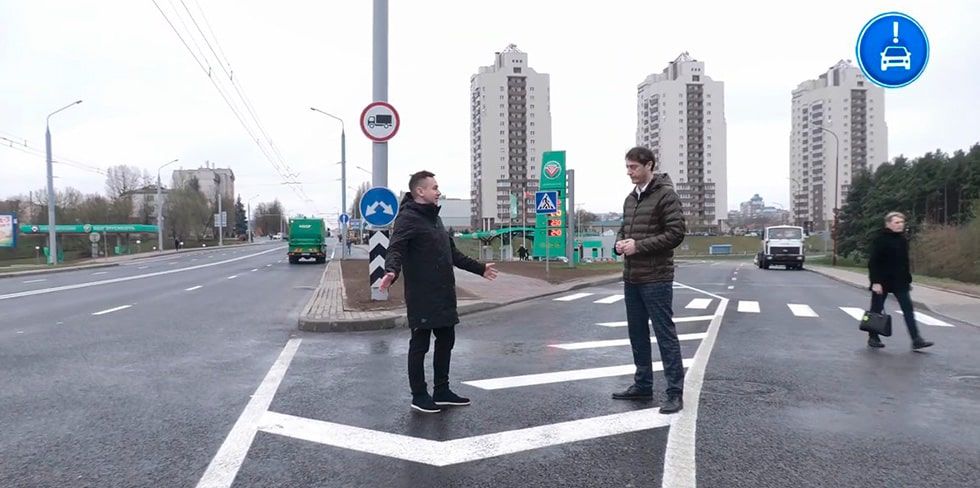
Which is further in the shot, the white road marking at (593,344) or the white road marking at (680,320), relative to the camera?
the white road marking at (680,320)

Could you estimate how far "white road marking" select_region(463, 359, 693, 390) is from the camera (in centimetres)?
602

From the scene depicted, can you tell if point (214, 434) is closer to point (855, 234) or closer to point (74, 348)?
point (74, 348)

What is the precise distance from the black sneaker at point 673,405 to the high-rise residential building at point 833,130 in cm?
11521

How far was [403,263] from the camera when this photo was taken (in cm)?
516

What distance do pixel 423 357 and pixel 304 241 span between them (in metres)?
35.2

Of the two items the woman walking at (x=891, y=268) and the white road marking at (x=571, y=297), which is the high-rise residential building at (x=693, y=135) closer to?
the white road marking at (x=571, y=297)

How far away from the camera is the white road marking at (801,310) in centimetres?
1229

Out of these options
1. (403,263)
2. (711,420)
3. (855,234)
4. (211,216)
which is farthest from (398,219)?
(211,216)

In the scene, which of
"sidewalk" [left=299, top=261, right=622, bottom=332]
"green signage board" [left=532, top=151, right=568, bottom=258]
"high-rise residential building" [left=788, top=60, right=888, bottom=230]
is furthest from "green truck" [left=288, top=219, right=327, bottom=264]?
"high-rise residential building" [left=788, top=60, right=888, bottom=230]

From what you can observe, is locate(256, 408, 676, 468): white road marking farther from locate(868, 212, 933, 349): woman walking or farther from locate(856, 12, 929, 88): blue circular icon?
locate(856, 12, 929, 88): blue circular icon

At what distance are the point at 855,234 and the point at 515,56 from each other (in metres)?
69.2

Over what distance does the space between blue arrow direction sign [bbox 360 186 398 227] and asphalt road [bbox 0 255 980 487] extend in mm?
2631

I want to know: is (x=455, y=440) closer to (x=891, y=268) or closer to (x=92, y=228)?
(x=891, y=268)

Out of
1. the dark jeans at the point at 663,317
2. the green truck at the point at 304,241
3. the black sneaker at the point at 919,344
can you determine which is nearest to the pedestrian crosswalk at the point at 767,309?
the black sneaker at the point at 919,344
